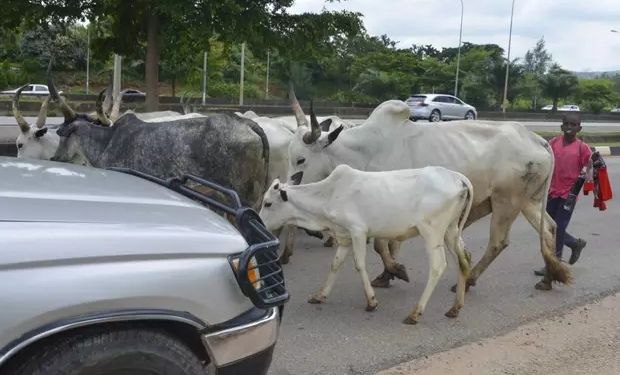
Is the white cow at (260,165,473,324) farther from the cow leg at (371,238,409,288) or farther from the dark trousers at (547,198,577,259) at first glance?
the dark trousers at (547,198,577,259)

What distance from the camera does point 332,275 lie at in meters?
5.52

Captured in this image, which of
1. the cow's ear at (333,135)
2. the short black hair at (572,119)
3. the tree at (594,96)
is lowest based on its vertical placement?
the cow's ear at (333,135)

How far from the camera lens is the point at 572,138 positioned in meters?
6.93

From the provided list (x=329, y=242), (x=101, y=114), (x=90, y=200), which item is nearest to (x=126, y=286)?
(x=90, y=200)

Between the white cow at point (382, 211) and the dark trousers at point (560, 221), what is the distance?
1805 mm

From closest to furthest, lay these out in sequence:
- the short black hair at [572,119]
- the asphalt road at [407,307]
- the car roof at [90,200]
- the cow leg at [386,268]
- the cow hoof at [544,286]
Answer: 1. the car roof at [90,200]
2. the asphalt road at [407,307]
3. the cow leg at [386,268]
4. the cow hoof at [544,286]
5. the short black hair at [572,119]

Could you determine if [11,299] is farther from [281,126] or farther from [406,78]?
[406,78]

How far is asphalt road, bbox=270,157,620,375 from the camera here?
4.58m

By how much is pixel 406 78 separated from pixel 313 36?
36872 millimetres

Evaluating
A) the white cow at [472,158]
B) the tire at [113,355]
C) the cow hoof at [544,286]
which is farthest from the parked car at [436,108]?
the tire at [113,355]

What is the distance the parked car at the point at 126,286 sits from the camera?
2291 millimetres

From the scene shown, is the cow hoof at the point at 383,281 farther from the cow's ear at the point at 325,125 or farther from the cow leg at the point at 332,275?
the cow's ear at the point at 325,125

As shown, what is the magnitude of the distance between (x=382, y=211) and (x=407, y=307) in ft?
2.88

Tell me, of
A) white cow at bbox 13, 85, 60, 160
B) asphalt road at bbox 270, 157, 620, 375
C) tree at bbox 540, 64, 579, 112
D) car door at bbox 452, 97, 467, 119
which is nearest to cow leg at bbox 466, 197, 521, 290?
asphalt road at bbox 270, 157, 620, 375
